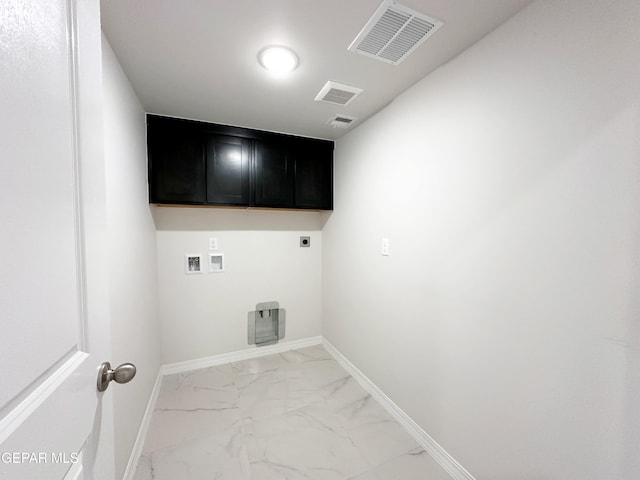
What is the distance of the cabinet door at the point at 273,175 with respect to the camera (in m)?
2.53

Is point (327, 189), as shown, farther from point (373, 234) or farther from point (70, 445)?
point (70, 445)

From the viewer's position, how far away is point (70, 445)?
49 centimetres

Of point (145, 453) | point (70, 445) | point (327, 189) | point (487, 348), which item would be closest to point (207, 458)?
point (145, 453)

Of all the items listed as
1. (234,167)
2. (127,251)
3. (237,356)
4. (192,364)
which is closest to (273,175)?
(234,167)

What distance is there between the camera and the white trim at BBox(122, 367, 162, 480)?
4.66 feet

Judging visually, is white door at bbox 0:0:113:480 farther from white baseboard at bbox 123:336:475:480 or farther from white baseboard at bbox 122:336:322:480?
white baseboard at bbox 123:336:475:480

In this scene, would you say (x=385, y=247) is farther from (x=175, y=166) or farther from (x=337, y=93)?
(x=175, y=166)

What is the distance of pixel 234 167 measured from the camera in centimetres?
243

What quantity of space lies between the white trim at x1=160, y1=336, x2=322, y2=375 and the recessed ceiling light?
8.63ft

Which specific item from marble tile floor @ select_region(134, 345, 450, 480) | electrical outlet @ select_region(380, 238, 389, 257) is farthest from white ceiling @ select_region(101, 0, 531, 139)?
marble tile floor @ select_region(134, 345, 450, 480)

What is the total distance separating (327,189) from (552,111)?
6.48 ft

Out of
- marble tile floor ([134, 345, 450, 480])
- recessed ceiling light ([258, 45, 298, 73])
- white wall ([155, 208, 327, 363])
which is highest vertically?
recessed ceiling light ([258, 45, 298, 73])

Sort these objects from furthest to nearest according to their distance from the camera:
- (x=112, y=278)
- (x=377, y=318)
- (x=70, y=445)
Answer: (x=377, y=318) → (x=112, y=278) → (x=70, y=445)

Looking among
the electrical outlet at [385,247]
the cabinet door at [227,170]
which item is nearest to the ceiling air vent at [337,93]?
the cabinet door at [227,170]
